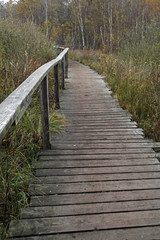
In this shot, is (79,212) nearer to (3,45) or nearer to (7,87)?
(7,87)

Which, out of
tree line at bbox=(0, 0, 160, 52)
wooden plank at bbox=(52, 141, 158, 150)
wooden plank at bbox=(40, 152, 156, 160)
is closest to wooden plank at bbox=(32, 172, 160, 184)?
wooden plank at bbox=(40, 152, 156, 160)

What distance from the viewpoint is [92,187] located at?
7.27 feet

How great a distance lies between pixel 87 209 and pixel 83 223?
162 millimetres

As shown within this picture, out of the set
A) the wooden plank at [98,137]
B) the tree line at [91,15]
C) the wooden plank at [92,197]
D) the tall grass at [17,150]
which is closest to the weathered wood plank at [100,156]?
the tall grass at [17,150]

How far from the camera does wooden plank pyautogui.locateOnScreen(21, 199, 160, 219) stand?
6.13 ft

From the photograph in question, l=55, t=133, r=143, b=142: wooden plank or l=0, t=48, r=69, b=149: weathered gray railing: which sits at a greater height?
l=0, t=48, r=69, b=149: weathered gray railing

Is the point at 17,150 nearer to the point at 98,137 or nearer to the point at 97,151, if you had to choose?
the point at 97,151

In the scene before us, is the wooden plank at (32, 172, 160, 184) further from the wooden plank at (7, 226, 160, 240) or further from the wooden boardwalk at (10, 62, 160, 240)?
the wooden plank at (7, 226, 160, 240)

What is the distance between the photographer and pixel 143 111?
4215mm

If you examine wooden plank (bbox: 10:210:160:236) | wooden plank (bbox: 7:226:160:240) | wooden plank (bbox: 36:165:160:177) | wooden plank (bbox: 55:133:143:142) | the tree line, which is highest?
the tree line

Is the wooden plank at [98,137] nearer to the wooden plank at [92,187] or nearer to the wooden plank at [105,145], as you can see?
the wooden plank at [105,145]

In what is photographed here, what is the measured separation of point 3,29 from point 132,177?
5704 mm

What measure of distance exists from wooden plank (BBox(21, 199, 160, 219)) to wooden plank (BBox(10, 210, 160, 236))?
5 centimetres

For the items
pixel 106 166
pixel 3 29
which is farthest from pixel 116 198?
pixel 3 29
